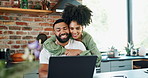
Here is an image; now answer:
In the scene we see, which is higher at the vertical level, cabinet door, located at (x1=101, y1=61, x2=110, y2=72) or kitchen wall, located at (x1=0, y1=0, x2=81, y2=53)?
kitchen wall, located at (x1=0, y1=0, x2=81, y2=53)

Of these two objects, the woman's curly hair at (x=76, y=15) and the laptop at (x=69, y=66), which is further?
the woman's curly hair at (x=76, y=15)

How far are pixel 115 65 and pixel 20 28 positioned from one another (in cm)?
193

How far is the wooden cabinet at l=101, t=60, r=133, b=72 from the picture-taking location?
137 inches

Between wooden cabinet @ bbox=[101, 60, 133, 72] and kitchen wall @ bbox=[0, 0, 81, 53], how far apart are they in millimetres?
1223

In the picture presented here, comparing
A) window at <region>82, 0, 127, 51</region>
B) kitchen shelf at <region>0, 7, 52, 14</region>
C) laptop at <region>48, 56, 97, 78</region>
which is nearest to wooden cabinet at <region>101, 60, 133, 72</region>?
window at <region>82, 0, 127, 51</region>

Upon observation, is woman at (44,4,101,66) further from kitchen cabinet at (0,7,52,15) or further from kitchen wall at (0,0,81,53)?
kitchen wall at (0,0,81,53)

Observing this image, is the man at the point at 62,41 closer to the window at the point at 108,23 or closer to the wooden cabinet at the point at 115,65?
the wooden cabinet at the point at 115,65

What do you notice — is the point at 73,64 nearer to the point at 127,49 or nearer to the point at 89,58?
the point at 89,58

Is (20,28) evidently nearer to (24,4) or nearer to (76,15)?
(24,4)

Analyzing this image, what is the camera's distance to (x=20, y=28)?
11.2ft

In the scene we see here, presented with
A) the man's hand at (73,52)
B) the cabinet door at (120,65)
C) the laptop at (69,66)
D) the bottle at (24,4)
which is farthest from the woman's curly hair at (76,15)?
the cabinet door at (120,65)

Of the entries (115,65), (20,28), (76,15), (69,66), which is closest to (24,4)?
(20,28)

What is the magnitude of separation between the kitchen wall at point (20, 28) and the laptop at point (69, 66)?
2408mm

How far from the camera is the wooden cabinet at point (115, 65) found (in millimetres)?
3487
